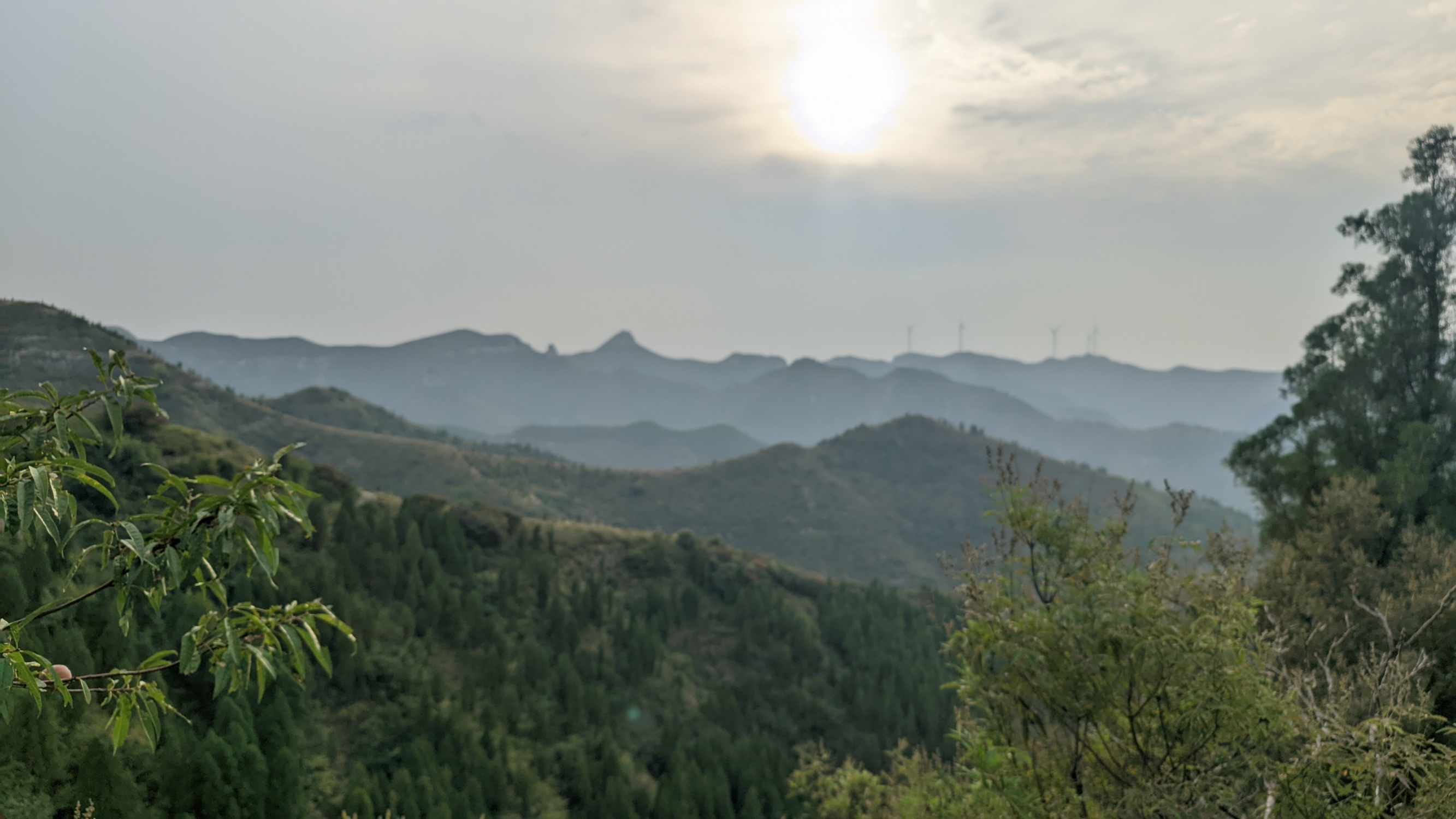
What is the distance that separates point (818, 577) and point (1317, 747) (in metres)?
86.5

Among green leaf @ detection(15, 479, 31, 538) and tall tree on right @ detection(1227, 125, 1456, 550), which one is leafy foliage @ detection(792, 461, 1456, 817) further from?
tall tree on right @ detection(1227, 125, 1456, 550)

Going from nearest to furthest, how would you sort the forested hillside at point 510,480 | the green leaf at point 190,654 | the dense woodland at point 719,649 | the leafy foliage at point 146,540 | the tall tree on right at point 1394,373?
the leafy foliage at point 146,540, the green leaf at point 190,654, the dense woodland at point 719,649, the tall tree on right at point 1394,373, the forested hillside at point 510,480

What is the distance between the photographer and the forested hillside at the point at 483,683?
61.1ft

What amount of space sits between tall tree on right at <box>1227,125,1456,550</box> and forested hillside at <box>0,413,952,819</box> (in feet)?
81.7

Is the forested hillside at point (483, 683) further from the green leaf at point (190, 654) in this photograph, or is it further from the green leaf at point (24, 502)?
the green leaf at point (24, 502)

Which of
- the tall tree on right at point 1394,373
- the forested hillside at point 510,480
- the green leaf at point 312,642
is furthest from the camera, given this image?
the forested hillside at point 510,480

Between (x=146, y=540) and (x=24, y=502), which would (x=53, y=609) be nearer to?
Result: (x=146, y=540)

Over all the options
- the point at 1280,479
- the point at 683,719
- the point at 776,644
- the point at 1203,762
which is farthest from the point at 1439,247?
the point at 776,644

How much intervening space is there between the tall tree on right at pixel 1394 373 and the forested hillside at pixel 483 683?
2490 cm

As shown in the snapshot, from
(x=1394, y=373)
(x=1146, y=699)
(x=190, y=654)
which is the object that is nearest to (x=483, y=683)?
(x=1146, y=699)

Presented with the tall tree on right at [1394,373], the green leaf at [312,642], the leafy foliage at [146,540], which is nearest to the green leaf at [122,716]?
the leafy foliage at [146,540]

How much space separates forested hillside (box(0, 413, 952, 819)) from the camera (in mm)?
18609

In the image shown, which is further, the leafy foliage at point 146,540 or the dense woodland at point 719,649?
the dense woodland at point 719,649

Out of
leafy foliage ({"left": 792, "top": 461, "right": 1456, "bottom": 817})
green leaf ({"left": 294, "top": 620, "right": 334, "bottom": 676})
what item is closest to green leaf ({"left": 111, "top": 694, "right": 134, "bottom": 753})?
green leaf ({"left": 294, "top": 620, "right": 334, "bottom": 676})
